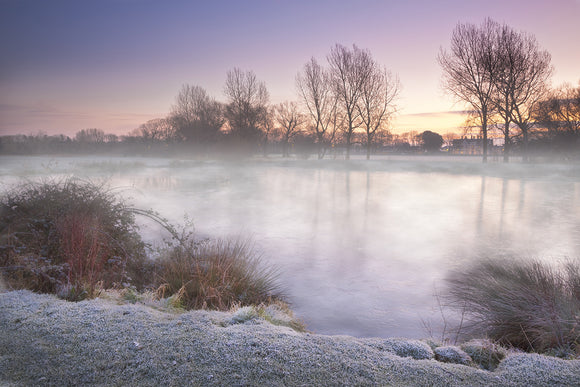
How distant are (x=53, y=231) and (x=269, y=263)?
3.79 meters

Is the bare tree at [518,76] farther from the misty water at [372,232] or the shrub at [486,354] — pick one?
the shrub at [486,354]

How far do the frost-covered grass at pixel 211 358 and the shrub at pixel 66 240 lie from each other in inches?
52.8

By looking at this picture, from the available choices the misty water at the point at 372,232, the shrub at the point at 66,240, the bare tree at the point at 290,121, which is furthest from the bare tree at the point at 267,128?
the shrub at the point at 66,240

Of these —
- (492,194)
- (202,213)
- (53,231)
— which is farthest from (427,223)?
(53,231)

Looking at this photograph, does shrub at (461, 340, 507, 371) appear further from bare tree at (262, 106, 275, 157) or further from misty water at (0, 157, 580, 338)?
bare tree at (262, 106, 275, 157)

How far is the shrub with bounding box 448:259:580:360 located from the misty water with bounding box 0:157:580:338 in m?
0.58

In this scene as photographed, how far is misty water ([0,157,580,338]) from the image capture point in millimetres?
5652

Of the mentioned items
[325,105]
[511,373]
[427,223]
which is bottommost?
[427,223]

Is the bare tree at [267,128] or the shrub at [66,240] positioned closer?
the shrub at [66,240]

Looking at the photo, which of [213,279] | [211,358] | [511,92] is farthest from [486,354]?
[511,92]

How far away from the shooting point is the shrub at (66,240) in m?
4.83

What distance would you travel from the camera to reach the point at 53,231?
6020mm

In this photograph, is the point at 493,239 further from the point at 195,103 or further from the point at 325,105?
the point at 195,103

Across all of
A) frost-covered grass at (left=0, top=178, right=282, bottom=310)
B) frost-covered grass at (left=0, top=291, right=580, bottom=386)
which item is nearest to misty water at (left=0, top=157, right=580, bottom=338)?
frost-covered grass at (left=0, top=178, right=282, bottom=310)
